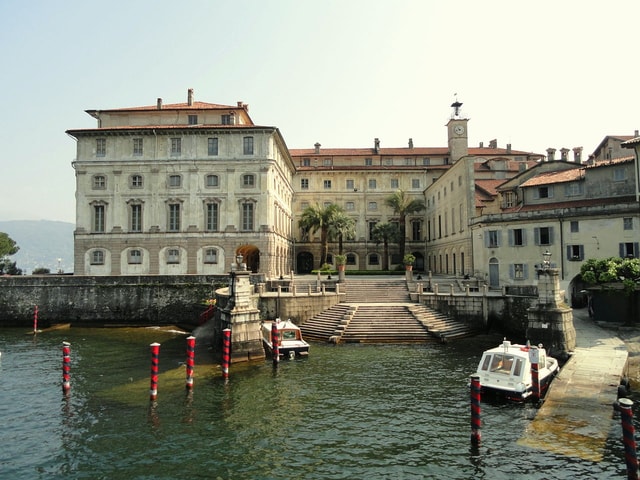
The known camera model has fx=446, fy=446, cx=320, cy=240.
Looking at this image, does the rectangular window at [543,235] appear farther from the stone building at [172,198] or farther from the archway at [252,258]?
the archway at [252,258]

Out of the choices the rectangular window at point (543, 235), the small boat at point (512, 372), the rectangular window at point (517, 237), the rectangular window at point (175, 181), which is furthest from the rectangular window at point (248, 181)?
the small boat at point (512, 372)

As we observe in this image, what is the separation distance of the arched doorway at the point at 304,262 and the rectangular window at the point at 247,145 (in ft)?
77.2

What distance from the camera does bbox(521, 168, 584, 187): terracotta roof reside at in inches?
1596

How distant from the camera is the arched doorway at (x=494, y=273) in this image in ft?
135

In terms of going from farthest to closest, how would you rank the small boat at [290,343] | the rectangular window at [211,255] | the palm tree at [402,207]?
1. the palm tree at [402,207]
2. the rectangular window at [211,255]
3. the small boat at [290,343]

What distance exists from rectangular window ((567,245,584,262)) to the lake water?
57.9ft

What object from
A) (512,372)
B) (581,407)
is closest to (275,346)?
(512,372)

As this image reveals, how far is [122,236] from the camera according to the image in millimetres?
46375

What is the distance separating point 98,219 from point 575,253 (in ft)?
150

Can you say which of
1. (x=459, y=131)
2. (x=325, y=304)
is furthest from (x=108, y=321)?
(x=459, y=131)

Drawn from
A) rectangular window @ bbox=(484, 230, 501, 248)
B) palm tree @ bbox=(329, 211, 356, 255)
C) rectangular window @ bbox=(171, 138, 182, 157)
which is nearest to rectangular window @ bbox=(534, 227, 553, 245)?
rectangular window @ bbox=(484, 230, 501, 248)

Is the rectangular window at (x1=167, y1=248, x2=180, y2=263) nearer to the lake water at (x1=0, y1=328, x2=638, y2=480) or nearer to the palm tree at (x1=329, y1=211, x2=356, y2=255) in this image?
the palm tree at (x1=329, y1=211, x2=356, y2=255)

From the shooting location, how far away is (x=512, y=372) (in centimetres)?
1789

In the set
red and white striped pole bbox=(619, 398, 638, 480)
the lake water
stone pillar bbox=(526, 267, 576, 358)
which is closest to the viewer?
red and white striped pole bbox=(619, 398, 638, 480)
